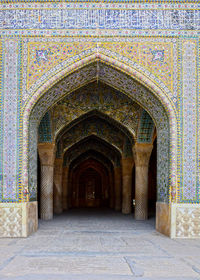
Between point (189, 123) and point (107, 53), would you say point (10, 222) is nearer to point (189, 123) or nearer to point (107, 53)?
point (107, 53)

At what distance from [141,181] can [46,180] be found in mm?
2697

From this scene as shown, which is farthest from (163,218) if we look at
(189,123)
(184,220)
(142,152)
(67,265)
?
(142,152)

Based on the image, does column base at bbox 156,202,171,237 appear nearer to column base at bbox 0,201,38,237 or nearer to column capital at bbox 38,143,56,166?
column base at bbox 0,201,38,237

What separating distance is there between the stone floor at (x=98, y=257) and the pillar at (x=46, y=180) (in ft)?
11.8

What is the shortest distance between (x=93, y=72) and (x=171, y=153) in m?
2.28

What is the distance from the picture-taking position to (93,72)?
750cm

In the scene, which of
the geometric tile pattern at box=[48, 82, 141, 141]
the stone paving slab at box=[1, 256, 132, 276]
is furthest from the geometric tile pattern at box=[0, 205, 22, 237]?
the geometric tile pattern at box=[48, 82, 141, 141]

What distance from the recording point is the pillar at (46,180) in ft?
34.2

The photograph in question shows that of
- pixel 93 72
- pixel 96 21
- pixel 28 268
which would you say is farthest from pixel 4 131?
pixel 28 268

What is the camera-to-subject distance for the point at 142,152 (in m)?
10.6

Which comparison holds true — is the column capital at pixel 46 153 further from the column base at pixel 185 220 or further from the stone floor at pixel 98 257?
the column base at pixel 185 220

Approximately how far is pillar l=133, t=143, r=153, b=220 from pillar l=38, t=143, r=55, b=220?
7.92 ft

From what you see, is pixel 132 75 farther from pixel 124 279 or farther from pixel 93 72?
pixel 124 279

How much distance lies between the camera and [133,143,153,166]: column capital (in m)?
10.6
